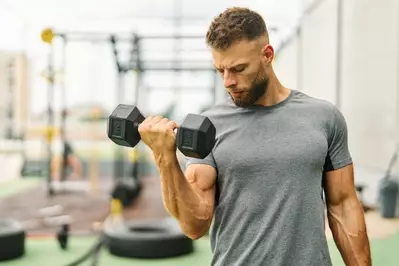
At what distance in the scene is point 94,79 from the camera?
9.73m

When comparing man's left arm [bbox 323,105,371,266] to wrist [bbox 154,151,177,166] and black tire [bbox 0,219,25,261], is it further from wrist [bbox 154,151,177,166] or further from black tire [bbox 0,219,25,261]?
black tire [bbox 0,219,25,261]

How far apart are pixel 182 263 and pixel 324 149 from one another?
91.1 inches

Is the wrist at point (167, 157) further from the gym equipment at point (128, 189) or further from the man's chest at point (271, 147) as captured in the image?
the gym equipment at point (128, 189)

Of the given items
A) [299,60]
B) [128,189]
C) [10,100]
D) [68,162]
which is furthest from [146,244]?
[10,100]

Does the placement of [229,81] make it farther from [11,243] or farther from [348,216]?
[11,243]

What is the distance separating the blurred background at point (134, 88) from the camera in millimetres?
4117

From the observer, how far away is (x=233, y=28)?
3.90ft

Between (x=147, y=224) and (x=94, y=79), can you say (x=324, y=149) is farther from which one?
(x=94, y=79)

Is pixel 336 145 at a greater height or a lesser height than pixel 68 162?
greater

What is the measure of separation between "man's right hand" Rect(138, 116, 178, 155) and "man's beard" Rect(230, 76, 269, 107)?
17cm

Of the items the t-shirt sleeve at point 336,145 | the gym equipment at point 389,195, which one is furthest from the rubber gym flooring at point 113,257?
the t-shirt sleeve at point 336,145

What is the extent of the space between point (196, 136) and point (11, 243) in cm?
265

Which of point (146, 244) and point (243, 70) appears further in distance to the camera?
point (146, 244)

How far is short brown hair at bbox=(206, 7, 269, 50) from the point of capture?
1188 millimetres
